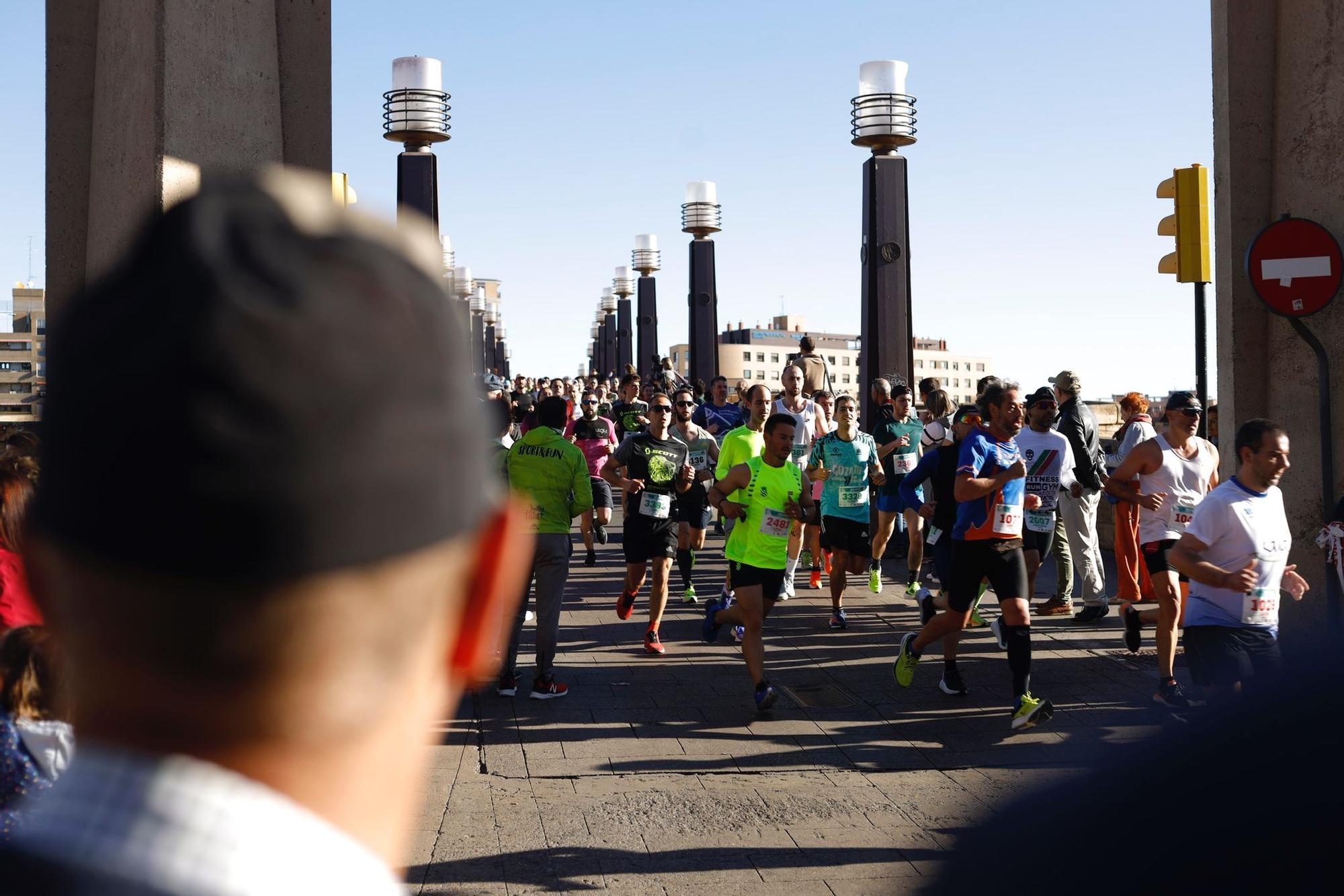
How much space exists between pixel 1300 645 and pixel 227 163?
20.7ft

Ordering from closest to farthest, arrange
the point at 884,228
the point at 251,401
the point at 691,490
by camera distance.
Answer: the point at 251,401 → the point at 691,490 → the point at 884,228

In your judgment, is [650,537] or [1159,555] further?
[650,537]

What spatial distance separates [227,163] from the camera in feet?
21.1

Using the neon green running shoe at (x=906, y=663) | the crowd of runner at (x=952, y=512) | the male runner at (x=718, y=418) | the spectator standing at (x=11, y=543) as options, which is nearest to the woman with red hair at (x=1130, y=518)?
the crowd of runner at (x=952, y=512)

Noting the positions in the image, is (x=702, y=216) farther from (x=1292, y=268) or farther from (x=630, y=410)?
(x=1292, y=268)

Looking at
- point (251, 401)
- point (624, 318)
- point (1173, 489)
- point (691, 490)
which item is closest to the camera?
point (251, 401)

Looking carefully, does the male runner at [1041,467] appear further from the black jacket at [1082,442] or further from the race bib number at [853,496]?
the race bib number at [853,496]

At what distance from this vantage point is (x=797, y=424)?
1293cm

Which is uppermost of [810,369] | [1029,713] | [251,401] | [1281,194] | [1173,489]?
[1281,194]

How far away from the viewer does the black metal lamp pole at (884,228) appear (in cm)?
1499

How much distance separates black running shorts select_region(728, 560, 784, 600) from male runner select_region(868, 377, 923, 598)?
14.8 ft

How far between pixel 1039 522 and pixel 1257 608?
4.96 m

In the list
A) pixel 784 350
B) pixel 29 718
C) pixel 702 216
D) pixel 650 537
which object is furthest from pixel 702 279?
pixel 784 350

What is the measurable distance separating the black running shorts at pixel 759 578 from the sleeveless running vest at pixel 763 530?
30 millimetres
